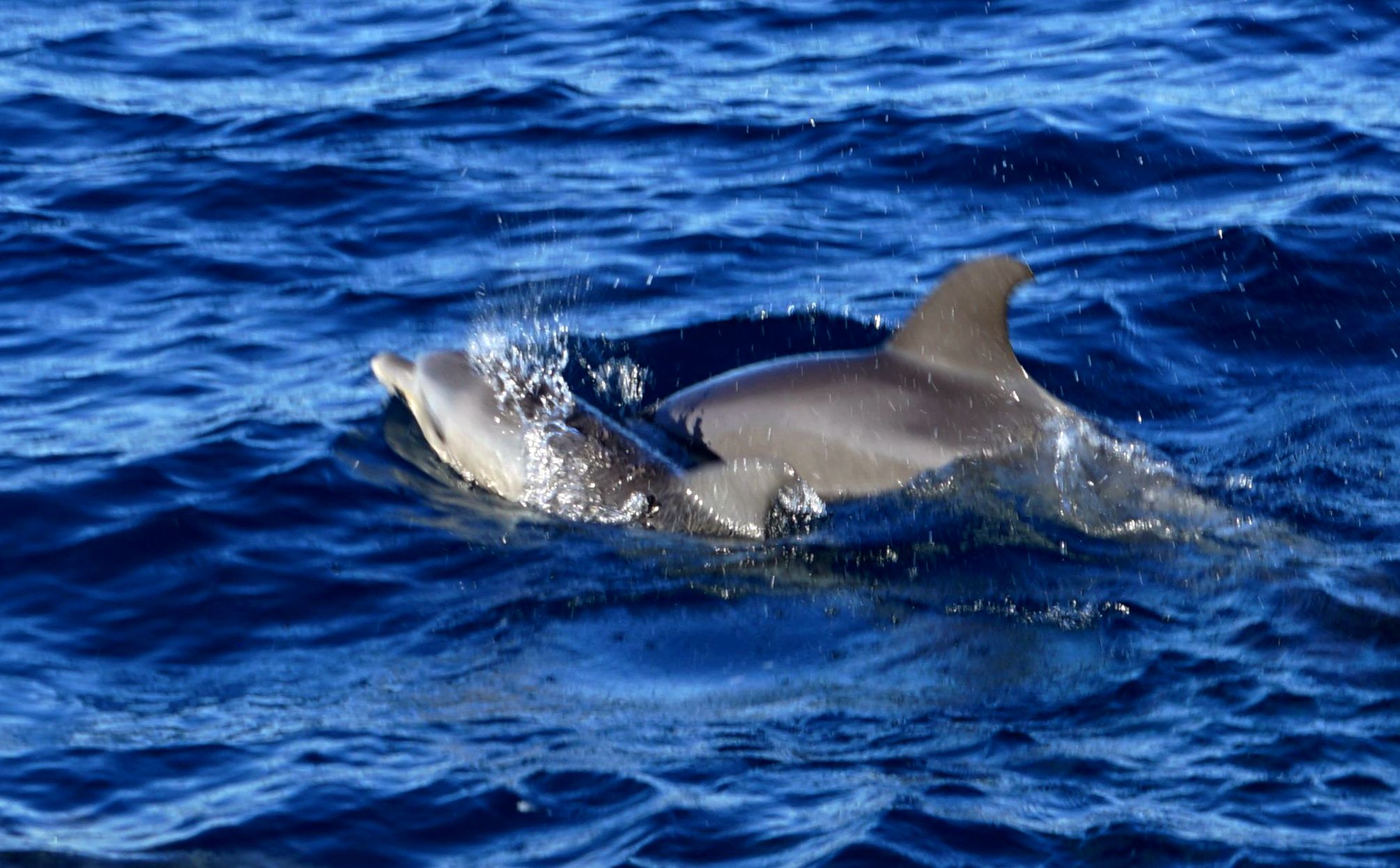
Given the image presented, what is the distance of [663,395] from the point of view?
10.2 meters

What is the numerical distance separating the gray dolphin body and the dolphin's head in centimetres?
98

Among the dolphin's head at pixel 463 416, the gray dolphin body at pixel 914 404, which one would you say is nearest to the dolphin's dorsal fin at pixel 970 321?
the gray dolphin body at pixel 914 404

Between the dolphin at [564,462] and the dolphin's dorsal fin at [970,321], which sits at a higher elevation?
the dolphin's dorsal fin at [970,321]

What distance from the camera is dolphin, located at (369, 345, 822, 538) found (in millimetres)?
8250

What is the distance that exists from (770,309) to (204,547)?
4198mm

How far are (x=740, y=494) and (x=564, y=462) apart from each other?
1.06 metres

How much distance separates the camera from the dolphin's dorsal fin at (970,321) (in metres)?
8.48

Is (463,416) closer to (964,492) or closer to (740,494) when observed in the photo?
(740,494)

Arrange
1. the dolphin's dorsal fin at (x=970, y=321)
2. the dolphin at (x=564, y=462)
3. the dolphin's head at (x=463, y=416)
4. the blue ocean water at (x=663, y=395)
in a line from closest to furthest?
the blue ocean water at (x=663, y=395), the dolphin at (x=564, y=462), the dolphin's dorsal fin at (x=970, y=321), the dolphin's head at (x=463, y=416)

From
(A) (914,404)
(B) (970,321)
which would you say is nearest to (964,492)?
(A) (914,404)

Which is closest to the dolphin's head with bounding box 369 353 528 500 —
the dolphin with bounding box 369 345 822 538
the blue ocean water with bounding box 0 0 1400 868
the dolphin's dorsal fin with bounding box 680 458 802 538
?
the dolphin with bounding box 369 345 822 538

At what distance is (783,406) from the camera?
353 inches

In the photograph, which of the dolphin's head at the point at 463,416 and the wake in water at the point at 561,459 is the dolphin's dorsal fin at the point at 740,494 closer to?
the wake in water at the point at 561,459

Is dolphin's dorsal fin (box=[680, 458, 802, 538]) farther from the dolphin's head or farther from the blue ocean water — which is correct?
the dolphin's head
